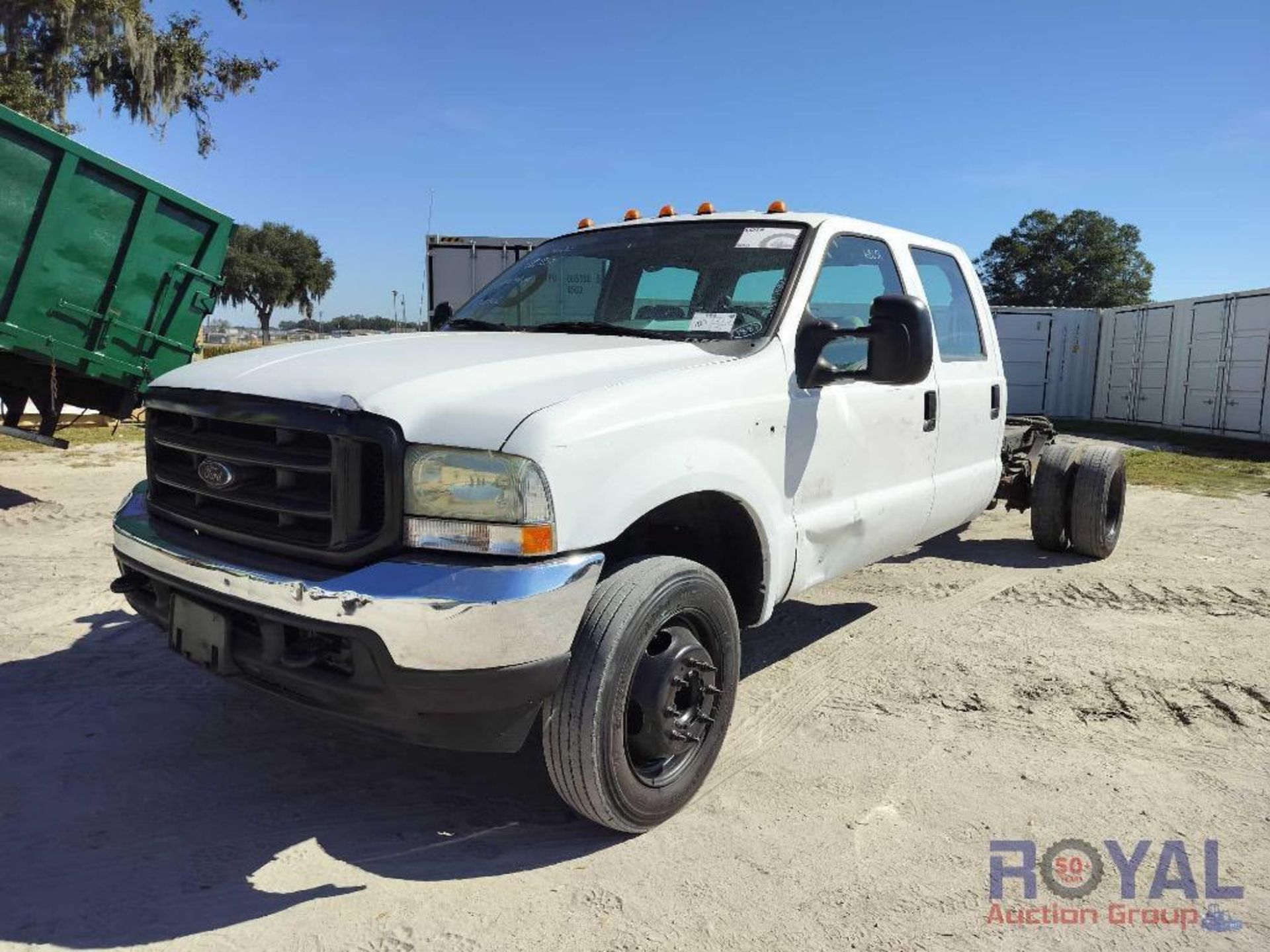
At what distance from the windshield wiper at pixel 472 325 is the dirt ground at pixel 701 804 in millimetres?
1722

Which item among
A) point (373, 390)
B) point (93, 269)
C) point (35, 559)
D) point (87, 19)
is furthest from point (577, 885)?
point (87, 19)

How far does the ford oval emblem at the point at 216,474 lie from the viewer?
8.66ft

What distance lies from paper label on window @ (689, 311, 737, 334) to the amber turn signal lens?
1312 millimetres

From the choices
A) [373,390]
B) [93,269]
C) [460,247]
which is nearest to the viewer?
[373,390]

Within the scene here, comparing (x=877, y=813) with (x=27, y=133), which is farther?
(x=27, y=133)

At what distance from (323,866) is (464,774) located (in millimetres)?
662

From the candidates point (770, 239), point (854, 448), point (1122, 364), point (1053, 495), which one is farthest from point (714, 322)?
point (1122, 364)

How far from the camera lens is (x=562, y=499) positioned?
2.34 metres

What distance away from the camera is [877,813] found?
2.92 meters

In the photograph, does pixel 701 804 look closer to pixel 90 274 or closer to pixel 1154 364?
pixel 90 274

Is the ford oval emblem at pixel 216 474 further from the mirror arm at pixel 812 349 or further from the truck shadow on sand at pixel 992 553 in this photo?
the truck shadow on sand at pixel 992 553

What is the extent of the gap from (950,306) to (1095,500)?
2.56 metres

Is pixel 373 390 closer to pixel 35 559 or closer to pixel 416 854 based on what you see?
pixel 416 854

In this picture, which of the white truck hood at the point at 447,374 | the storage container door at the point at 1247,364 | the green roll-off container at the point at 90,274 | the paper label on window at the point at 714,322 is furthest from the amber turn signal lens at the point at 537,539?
Answer: the storage container door at the point at 1247,364
